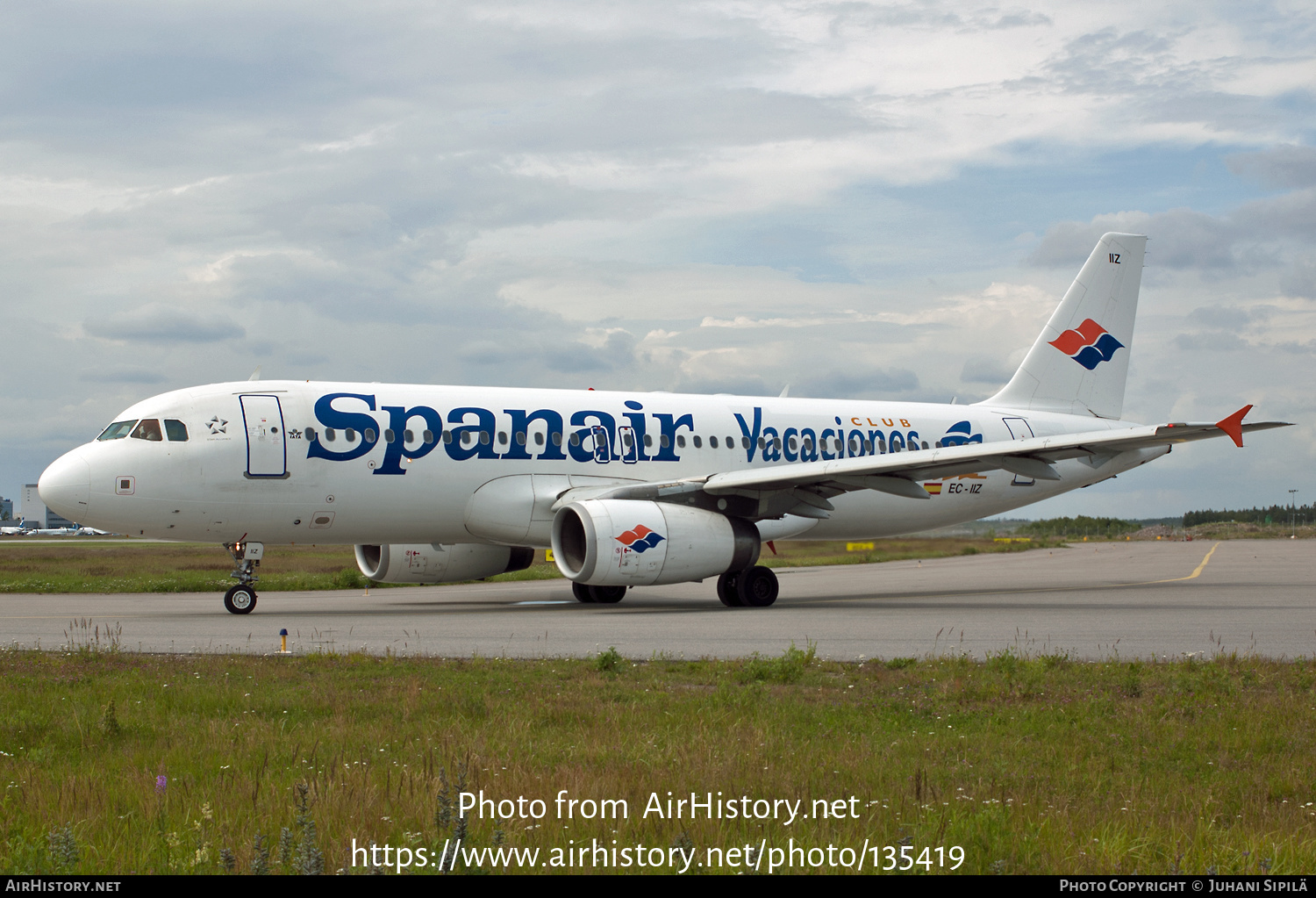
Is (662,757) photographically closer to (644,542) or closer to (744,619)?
(744,619)

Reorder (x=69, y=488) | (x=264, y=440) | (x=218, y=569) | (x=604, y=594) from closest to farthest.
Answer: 1. (x=69, y=488)
2. (x=264, y=440)
3. (x=604, y=594)
4. (x=218, y=569)

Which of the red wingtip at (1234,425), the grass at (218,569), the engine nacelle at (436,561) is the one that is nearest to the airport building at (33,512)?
the grass at (218,569)

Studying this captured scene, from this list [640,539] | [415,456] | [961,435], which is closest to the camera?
[640,539]

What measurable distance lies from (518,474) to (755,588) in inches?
186

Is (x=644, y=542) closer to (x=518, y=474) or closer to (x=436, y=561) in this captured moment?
(x=518, y=474)

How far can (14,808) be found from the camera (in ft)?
17.9

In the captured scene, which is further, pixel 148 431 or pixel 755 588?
pixel 755 588

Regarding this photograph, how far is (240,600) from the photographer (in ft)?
60.4

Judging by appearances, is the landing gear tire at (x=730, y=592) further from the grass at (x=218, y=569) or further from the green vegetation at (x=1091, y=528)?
the green vegetation at (x=1091, y=528)

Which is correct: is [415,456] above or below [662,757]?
above

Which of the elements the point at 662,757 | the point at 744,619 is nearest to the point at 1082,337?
the point at 744,619

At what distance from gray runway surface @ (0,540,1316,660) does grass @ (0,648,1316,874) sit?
2.41 meters

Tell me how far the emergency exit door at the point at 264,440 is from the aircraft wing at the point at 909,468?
4853 mm

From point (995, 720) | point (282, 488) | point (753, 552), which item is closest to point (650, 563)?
point (753, 552)
